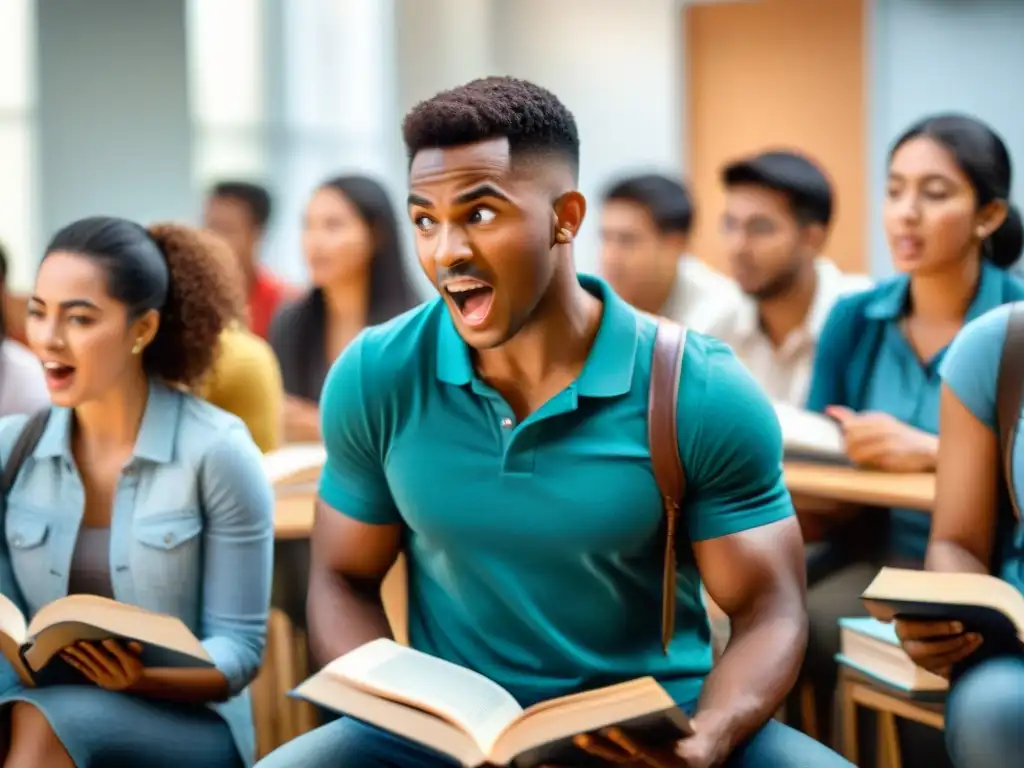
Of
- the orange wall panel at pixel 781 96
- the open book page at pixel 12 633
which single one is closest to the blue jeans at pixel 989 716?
the open book page at pixel 12 633

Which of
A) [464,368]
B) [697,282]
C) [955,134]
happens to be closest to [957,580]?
[464,368]

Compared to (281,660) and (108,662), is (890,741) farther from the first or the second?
(281,660)

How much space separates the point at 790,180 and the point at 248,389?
164 centimetres

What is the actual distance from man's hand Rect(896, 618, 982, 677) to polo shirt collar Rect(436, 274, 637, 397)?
46 centimetres

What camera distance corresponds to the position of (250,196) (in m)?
5.95

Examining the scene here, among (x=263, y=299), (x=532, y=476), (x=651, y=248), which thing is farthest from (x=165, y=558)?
(x=263, y=299)

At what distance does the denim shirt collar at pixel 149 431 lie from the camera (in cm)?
215

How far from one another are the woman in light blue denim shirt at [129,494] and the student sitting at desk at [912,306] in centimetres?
126

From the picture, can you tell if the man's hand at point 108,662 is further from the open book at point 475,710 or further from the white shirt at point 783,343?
the white shirt at point 783,343

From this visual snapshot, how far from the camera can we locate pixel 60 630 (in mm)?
1844

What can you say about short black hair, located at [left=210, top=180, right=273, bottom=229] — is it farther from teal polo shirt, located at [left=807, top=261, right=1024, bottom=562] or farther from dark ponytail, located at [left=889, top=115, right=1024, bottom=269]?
dark ponytail, located at [left=889, top=115, right=1024, bottom=269]

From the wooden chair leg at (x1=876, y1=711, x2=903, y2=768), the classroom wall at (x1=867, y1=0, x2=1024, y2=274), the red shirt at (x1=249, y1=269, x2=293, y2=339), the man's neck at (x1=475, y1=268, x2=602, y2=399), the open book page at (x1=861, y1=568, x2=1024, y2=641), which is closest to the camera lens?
the open book page at (x1=861, y1=568, x2=1024, y2=641)

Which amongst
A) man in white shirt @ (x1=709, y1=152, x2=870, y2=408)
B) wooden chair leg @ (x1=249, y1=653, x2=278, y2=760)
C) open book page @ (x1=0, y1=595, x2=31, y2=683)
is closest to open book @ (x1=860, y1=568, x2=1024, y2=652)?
open book page @ (x1=0, y1=595, x2=31, y2=683)

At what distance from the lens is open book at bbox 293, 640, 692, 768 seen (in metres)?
1.45
